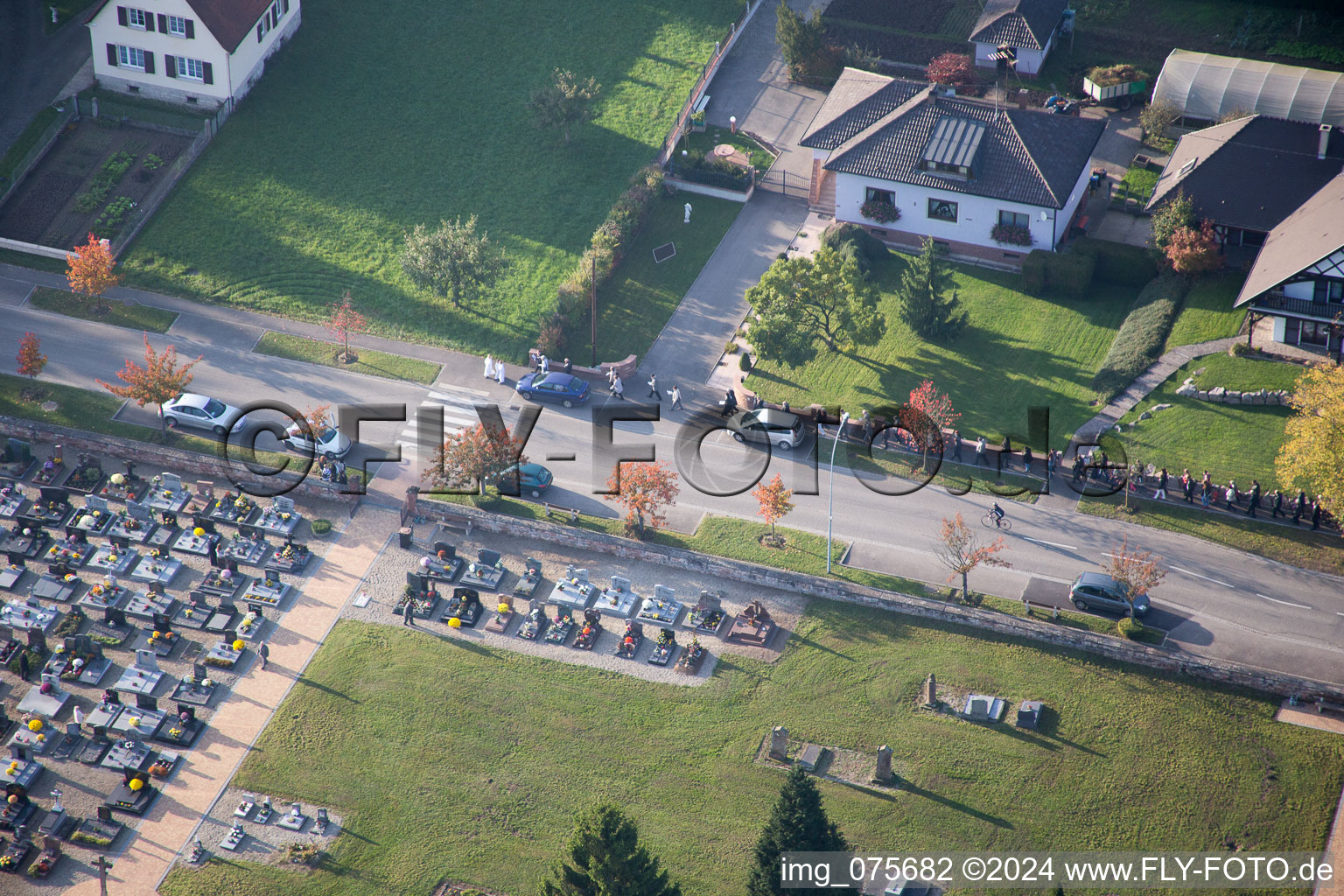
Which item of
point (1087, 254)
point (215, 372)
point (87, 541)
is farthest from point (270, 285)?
point (1087, 254)

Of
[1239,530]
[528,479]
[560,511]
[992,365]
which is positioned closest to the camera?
[1239,530]

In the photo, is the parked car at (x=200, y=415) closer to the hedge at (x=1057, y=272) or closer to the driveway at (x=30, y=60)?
the driveway at (x=30, y=60)

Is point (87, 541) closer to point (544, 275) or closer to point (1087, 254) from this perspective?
point (544, 275)

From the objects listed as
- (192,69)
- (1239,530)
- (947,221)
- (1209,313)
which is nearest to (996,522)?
(1239,530)

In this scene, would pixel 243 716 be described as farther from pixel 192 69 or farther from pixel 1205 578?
pixel 192 69

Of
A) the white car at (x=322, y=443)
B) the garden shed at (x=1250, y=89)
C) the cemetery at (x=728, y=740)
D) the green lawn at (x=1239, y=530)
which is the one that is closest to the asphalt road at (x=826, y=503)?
the green lawn at (x=1239, y=530)

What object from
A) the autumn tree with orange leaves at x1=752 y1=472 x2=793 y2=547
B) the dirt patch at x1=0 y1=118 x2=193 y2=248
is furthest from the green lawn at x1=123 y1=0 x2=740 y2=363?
the autumn tree with orange leaves at x1=752 y1=472 x2=793 y2=547

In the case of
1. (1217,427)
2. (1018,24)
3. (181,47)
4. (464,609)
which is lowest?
(464,609)

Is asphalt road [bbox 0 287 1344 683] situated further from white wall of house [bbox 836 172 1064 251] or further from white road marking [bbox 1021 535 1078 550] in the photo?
white wall of house [bbox 836 172 1064 251]
